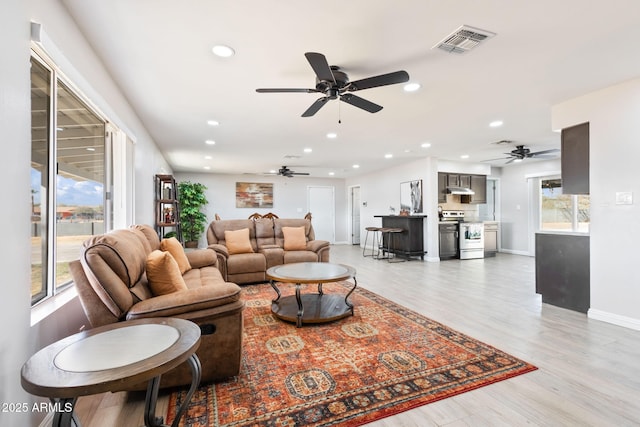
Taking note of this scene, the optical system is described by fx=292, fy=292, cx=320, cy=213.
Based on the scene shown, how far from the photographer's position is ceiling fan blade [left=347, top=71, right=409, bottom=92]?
7.19 ft

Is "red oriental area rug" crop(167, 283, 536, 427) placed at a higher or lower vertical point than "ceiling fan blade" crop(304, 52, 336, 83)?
lower

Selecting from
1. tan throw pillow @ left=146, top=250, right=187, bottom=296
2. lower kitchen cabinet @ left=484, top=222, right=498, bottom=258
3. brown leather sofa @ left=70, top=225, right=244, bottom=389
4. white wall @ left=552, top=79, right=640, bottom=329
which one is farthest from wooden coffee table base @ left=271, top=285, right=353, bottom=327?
lower kitchen cabinet @ left=484, top=222, right=498, bottom=258

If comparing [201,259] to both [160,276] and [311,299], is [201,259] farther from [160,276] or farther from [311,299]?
[160,276]

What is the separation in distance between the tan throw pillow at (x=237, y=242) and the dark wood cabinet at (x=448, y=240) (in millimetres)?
4430

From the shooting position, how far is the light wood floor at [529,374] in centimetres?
158

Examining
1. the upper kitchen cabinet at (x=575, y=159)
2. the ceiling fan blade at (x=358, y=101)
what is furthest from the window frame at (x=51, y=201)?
the upper kitchen cabinet at (x=575, y=159)

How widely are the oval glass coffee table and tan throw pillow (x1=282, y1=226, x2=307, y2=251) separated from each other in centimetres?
163

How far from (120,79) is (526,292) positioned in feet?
18.0

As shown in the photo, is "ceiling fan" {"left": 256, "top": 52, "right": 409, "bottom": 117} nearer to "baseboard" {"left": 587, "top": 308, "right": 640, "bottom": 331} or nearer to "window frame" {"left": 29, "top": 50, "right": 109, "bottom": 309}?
"window frame" {"left": 29, "top": 50, "right": 109, "bottom": 309}

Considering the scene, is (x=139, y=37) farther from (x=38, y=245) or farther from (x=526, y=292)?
(x=526, y=292)

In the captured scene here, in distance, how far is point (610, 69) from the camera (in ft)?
8.78

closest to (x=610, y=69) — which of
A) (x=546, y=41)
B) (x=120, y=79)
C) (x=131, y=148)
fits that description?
(x=546, y=41)

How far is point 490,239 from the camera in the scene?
742cm

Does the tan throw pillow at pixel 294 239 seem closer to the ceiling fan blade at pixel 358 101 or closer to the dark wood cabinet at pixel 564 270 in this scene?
the ceiling fan blade at pixel 358 101
